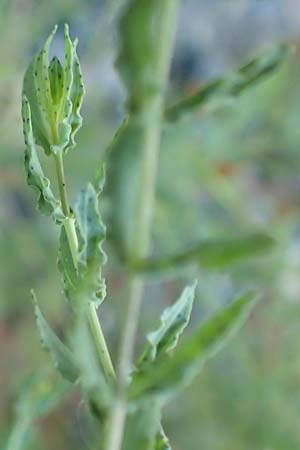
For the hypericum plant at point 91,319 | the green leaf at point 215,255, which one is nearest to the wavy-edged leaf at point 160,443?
the hypericum plant at point 91,319

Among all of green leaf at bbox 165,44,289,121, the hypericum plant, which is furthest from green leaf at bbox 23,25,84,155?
green leaf at bbox 165,44,289,121

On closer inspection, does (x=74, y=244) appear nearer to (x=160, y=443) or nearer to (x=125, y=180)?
(x=160, y=443)

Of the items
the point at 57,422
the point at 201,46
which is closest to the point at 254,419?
the point at 57,422

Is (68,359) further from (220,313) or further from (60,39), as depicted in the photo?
(60,39)

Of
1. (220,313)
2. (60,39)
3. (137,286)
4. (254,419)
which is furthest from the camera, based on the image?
(60,39)

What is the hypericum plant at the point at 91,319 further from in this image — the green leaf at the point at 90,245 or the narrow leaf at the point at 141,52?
the narrow leaf at the point at 141,52
